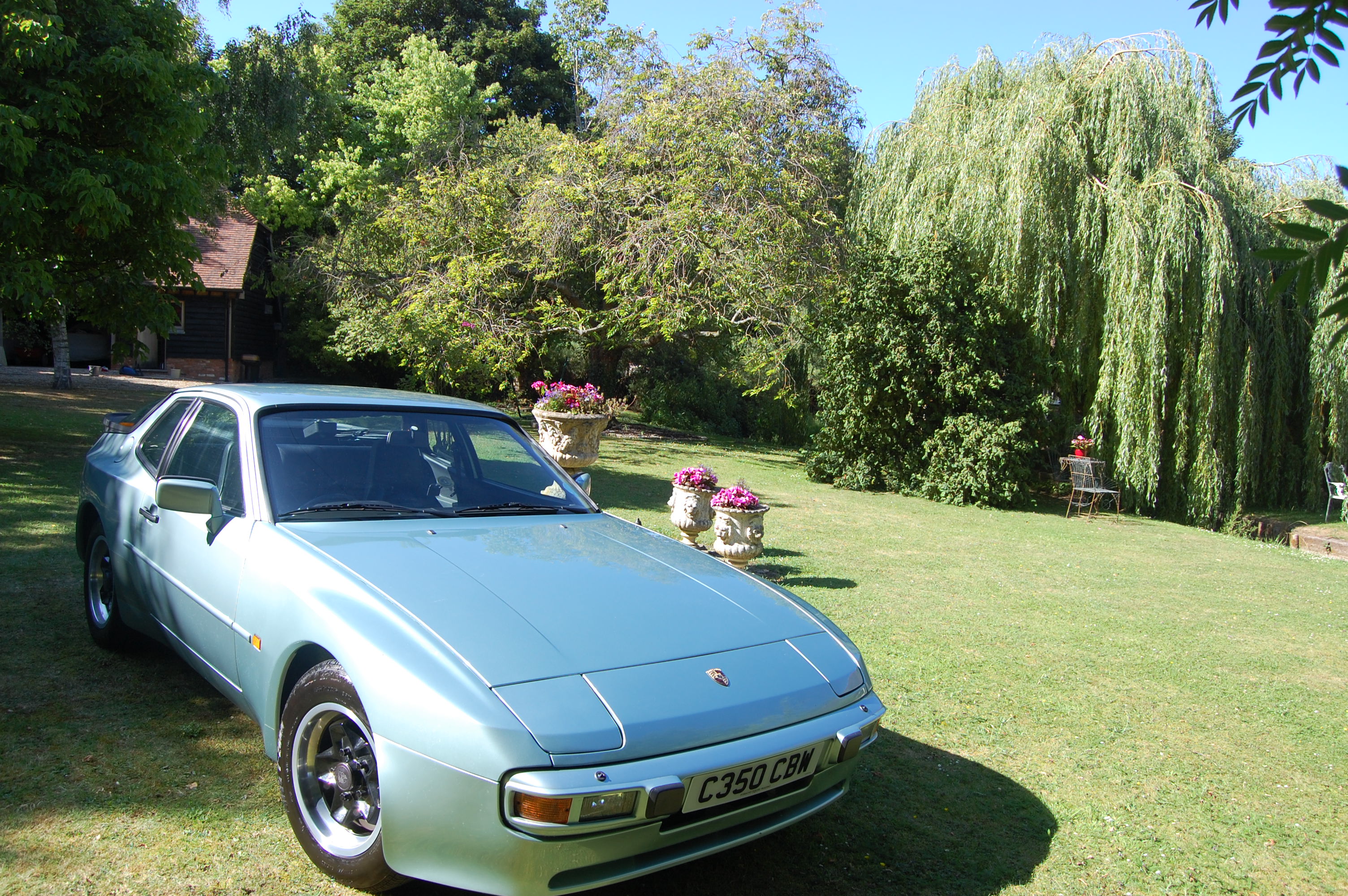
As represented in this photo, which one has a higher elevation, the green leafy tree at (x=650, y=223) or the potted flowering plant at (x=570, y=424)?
the green leafy tree at (x=650, y=223)

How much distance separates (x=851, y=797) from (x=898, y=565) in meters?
5.58

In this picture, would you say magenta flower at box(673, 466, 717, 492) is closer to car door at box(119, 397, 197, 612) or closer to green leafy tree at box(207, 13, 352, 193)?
car door at box(119, 397, 197, 612)

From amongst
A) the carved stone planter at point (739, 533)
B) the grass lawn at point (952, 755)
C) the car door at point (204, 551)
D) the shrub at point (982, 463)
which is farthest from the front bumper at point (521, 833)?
the shrub at point (982, 463)

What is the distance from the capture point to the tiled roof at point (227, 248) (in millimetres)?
24266

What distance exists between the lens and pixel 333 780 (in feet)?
9.00

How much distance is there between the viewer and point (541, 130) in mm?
21891

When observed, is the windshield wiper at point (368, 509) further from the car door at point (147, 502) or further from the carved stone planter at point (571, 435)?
the carved stone planter at point (571, 435)

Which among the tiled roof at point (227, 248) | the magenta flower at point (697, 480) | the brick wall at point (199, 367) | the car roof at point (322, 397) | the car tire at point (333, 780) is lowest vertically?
the car tire at point (333, 780)

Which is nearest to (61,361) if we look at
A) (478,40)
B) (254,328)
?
(254,328)

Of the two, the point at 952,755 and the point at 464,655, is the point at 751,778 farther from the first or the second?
the point at 952,755

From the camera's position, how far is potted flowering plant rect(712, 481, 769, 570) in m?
7.25

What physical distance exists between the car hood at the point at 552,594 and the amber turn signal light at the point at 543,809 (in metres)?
0.32

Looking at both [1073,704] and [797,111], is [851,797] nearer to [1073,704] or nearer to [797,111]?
[1073,704]

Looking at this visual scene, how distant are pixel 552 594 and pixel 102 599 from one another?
3.11 meters
